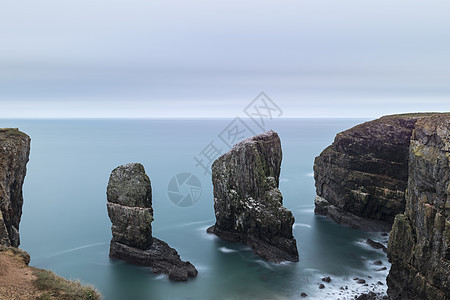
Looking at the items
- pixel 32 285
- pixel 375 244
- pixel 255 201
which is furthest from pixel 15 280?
pixel 375 244

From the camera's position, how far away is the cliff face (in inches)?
2579

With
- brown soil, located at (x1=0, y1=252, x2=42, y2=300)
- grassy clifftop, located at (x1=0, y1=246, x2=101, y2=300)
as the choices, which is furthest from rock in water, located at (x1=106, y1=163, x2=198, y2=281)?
grassy clifftop, located at (x1=0, y1=246, x2=101, y2=300)

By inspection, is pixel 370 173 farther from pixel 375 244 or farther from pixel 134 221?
pixel 134 221

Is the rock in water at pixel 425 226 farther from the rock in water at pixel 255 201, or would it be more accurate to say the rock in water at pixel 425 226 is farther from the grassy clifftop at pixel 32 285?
the grassy clifftop at pixel 32 285

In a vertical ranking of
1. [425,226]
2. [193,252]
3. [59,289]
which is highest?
[425,226]

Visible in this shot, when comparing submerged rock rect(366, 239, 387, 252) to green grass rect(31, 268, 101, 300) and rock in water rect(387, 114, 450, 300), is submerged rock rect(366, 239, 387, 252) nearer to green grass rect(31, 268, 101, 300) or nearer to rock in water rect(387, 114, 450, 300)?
rock in water rect(387, 114, 450, 300)

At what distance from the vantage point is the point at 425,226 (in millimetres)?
35906

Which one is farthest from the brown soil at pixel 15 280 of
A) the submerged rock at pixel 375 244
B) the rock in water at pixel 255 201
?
the submerged rock at pixel 375 244

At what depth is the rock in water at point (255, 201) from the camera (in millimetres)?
53125

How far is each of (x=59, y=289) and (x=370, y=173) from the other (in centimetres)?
6087

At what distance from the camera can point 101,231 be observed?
70125 millimetres

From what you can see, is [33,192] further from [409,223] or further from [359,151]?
[409,223]

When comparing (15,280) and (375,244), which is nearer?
(15,280)

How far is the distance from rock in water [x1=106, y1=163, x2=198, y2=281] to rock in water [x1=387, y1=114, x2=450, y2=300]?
26.2 m
